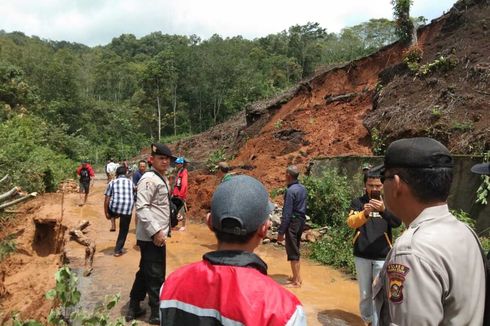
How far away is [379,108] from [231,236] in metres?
13.2

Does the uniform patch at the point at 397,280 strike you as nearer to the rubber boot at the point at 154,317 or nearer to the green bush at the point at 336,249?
the rubber boot at the point at 154,317

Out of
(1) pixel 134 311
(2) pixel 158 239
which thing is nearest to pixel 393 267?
(2) pixel 158 239

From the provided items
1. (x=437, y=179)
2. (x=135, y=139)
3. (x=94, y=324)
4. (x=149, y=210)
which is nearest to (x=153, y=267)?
(x=149, y=210)

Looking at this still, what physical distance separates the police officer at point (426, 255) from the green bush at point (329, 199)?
782cm

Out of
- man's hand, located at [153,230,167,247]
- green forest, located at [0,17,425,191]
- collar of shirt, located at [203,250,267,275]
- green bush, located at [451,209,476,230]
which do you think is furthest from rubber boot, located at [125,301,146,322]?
green forest, located at [0,17,425,191]

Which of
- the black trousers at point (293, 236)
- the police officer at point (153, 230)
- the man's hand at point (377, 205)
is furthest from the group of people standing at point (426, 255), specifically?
the black trousers at point (293, 236)

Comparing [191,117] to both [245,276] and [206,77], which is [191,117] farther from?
[245,276]

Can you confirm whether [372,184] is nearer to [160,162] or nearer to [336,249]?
[160,162]

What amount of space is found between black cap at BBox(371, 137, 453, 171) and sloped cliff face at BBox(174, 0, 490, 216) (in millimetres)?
8458

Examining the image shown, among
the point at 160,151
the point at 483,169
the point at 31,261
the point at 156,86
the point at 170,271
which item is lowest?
the point at 31,261

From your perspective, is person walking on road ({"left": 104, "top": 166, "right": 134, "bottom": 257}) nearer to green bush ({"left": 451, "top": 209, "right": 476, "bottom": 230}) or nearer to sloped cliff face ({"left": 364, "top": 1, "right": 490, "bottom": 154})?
green bush ({"left": 451, "top": 209, "right": 476, "bottom": 230})

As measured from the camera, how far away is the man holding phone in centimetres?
429

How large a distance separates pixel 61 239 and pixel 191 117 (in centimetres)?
4433

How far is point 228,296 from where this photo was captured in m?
1.52
